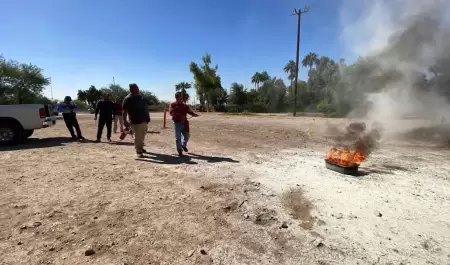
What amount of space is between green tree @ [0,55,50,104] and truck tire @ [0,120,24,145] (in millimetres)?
44051

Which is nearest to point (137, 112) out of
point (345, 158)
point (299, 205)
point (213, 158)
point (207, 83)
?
point (213, 158)

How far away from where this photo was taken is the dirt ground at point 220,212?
Result: 3.16m

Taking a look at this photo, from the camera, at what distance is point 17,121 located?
1029 centimetres

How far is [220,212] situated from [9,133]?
971cm

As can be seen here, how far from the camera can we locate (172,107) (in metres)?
8.08

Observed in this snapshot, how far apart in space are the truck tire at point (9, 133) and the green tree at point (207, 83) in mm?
41686

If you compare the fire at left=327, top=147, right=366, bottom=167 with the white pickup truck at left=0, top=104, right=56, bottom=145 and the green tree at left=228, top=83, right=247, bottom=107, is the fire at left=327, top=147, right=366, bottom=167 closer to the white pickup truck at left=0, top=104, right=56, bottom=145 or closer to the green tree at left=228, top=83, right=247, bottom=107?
the white pickup truck at left=0, top=104, right=56, bottom=145

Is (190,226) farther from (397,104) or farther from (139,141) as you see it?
Answer: (397,104)

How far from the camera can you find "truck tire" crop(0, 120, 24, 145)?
33.2ft

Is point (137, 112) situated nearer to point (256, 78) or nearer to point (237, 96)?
point (237, 96)

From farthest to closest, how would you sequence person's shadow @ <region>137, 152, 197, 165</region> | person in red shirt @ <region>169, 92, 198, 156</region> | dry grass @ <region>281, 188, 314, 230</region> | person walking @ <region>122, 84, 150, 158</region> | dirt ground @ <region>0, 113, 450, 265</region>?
person in red shirt @ <region>169, 92, 198, 156</region> < person walking @ <region>122, 84, 150, 158</region> < person's shadow @ <region>137, 152, 197, 165</region> < dry grass @ <region>281, 188, 314, 230</region> < dirt ground @ <region>0, 113, 450, 265</region>

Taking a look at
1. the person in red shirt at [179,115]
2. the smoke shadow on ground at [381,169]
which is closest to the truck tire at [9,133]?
the person in red shirt at [179,115]

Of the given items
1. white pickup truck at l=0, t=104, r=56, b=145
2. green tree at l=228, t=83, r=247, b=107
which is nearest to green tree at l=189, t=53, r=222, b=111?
green tree at l=228, t=83, r=247, b=107

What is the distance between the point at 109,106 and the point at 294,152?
7115 millimetres
